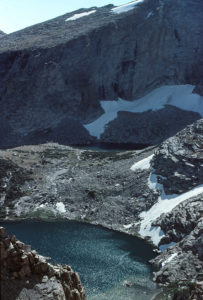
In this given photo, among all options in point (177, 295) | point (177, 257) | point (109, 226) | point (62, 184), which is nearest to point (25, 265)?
point (177, 295)

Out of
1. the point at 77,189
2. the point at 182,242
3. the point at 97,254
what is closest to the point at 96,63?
the point at 77,189

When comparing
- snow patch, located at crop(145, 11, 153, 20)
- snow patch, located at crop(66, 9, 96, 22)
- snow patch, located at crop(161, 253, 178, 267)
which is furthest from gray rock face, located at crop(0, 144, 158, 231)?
snow patch, located at crop(66, 9, 96, 22)

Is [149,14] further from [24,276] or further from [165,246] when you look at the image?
[24,276]

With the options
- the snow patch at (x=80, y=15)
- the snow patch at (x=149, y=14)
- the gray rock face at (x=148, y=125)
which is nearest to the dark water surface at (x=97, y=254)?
the gray rock face at (x=148, y=125)

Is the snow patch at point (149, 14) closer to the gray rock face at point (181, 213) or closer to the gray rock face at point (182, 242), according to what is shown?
the gray rock face at point (181, 213)

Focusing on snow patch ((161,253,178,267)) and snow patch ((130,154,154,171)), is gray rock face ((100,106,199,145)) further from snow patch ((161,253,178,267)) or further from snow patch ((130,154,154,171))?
snow patch ((161,253,178,267))

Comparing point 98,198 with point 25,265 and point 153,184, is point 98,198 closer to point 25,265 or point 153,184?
point 153,184
